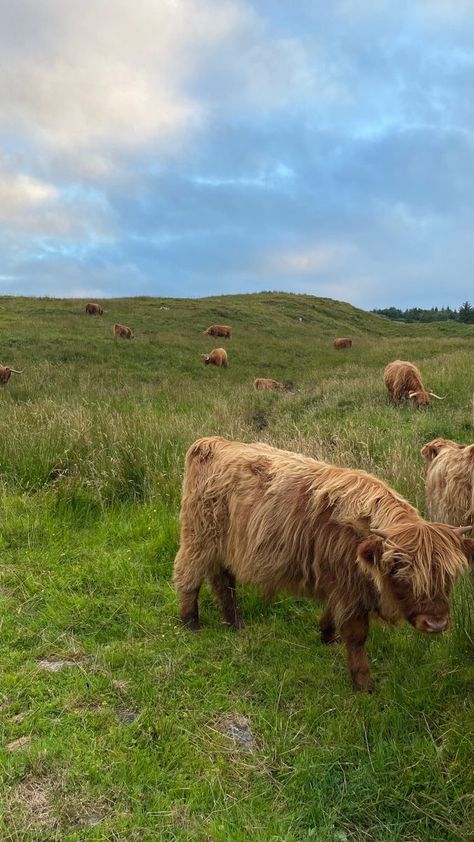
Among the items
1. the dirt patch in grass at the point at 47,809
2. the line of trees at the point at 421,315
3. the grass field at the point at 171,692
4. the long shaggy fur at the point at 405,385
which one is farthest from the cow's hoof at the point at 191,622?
the line of trees at the point at 421,315

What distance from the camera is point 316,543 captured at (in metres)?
3.56

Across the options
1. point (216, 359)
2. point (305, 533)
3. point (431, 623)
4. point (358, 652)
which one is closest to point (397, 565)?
point (431, 623)

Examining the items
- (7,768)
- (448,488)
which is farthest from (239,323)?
(7,768)

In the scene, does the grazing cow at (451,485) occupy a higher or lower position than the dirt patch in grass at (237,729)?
higher

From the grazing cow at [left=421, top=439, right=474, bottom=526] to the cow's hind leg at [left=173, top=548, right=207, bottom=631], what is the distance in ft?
7.52

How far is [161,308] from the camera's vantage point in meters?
37.5

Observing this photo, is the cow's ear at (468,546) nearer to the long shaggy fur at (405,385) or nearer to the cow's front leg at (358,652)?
the cow's front leg at (358,652)

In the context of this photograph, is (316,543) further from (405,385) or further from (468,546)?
(405,385)

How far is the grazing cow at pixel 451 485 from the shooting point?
5.05 metres

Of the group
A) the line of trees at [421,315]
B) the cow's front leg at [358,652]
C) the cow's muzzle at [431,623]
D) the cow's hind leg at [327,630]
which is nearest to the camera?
the cow's muzzle at [431,623]

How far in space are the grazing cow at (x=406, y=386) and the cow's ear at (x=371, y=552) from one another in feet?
33.0

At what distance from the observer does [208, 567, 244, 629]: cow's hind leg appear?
4.37 m

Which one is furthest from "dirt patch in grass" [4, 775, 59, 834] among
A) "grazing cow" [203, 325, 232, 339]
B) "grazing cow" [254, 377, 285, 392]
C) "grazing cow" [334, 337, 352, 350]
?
"grazing cow" [334, 337, 352, 350]

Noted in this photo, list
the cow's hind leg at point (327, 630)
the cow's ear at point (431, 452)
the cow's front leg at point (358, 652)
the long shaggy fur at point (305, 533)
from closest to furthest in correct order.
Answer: the long shaggy fur at point (305, 533), the cow's front leg at point (358, 652), the cow's hind leg at point (327, 630), the cow's ear at point (431, 452)
